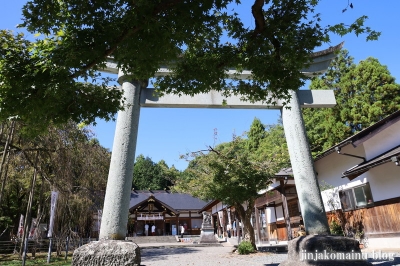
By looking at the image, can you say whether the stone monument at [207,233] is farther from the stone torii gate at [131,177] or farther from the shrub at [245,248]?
the stone torii gate at [131,177]

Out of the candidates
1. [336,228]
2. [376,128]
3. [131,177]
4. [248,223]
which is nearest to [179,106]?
[131,177]

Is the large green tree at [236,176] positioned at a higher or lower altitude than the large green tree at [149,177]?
lower

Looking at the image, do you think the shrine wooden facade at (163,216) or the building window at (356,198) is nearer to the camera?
the building window at (356,198)

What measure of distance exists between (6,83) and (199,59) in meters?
2.69

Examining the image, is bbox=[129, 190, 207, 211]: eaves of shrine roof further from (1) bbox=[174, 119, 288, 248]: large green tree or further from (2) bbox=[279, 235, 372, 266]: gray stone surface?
(2) bbox=[279, 235, 372, 266]: gray stone surface

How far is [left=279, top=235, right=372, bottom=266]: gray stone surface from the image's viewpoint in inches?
179

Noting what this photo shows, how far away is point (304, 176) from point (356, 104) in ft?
48.1

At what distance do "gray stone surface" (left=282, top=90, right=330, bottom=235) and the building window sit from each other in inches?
199

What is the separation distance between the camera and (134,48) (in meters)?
3.67

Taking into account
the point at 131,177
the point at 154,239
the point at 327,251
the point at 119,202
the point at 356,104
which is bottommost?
the point at 154,239

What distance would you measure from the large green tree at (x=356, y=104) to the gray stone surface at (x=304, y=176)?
12.8m

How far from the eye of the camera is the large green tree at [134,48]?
3.38 meters

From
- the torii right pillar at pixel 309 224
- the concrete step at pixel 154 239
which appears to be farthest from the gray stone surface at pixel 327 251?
the concrete step at pixel 154 239

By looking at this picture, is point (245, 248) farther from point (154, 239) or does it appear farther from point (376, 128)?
point (154, 239)
